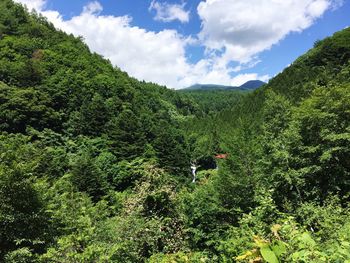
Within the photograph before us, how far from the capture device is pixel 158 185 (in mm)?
17609

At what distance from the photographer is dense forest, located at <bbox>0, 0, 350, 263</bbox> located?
380 inches

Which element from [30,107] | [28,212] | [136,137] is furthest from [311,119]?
[30,107]

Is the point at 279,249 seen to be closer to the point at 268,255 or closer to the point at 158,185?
the point at 268,255

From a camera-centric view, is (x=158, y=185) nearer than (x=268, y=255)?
No

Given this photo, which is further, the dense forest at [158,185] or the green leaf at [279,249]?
the dense forest at [158,185]

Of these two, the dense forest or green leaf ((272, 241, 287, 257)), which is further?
the dense forest

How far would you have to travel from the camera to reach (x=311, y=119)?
1859cm

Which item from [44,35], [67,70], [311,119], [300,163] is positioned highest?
[44,35]

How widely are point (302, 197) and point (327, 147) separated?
288cm

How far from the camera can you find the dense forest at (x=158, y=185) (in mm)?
9641

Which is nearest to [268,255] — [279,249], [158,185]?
[279,249]

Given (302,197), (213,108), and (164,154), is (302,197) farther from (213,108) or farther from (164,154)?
(213,108)

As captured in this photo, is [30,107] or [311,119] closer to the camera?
[311,119]

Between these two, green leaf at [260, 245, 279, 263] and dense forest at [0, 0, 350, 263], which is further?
dense forest at [0, 0, 350, 263]
